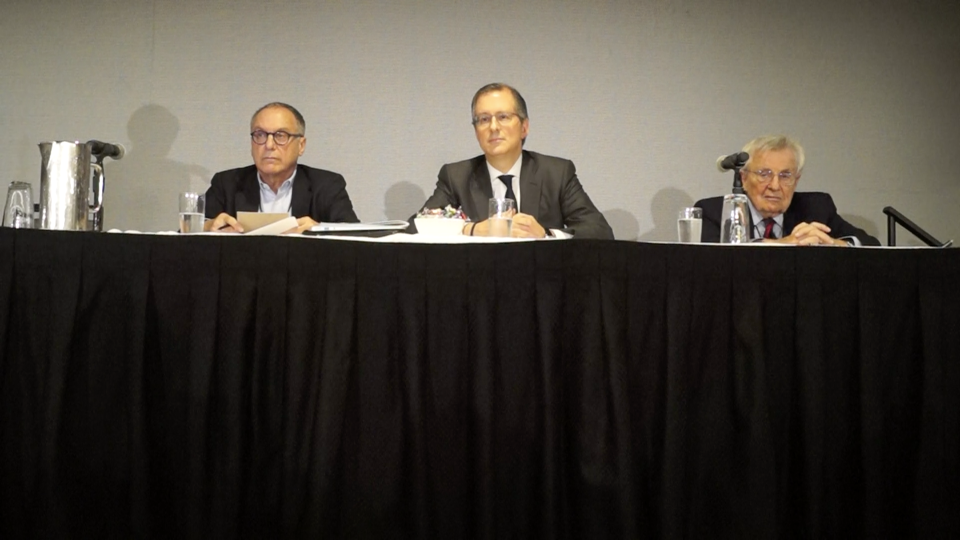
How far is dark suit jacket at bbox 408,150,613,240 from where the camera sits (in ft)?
9.95

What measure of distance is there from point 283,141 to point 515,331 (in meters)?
1.82

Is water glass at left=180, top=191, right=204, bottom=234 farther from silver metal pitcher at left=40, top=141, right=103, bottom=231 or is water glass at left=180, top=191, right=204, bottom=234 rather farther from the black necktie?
the black necktie

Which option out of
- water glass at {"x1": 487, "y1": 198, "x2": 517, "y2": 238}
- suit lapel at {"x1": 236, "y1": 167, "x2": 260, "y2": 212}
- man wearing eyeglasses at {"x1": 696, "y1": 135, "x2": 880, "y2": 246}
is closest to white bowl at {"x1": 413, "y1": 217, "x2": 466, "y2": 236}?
water glass at {"x1": 487, "y1": 198, "x2": 517, "y2": 238}

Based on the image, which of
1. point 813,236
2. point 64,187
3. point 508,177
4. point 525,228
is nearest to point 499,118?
point 508,177

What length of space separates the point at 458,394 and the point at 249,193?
1.89 metres

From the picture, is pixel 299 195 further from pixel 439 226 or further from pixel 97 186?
pixel 439 226

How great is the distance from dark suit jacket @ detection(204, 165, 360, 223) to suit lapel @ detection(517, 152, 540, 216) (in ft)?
2.03

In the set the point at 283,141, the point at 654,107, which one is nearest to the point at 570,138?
the point at 654,107

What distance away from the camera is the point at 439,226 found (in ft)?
6.50

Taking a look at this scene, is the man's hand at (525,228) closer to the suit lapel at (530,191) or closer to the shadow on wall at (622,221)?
the suit lapel at (530,191)

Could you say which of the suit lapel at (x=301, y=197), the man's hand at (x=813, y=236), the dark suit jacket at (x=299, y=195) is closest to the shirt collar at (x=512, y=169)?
the dark suit jacket at (x=299, y=195)

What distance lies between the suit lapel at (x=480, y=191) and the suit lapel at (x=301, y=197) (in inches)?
23.3

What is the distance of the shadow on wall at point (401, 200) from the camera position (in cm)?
381

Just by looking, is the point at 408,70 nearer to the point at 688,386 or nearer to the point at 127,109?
the point at 127,109
